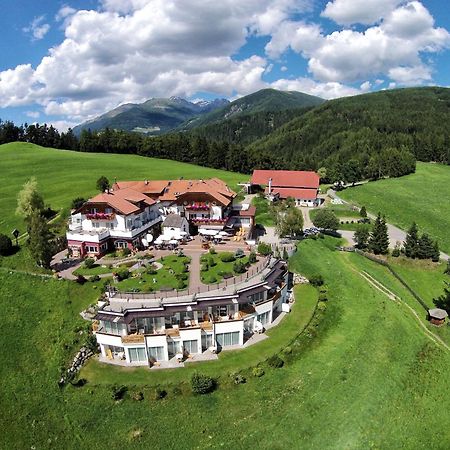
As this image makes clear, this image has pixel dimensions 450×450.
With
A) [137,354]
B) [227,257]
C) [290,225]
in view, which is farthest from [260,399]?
[290,225]

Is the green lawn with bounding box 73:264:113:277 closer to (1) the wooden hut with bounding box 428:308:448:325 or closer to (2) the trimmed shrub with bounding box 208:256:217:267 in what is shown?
(2) the trimmed shrub with bounding box 208:256:217:267

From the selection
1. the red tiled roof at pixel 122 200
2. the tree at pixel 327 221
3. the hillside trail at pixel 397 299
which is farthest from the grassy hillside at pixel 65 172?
the hillside trail at pixel 397 299

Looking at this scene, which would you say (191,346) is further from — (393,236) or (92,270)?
(393,236)

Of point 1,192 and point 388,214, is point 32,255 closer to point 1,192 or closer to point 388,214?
point 1,192

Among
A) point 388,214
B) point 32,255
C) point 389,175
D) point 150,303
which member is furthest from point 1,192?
point 389,175

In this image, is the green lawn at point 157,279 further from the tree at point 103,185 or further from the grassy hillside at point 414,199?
the grassy hillside at point 414,199
